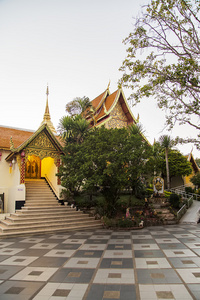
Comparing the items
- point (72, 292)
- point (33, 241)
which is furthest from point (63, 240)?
point (72, 292)

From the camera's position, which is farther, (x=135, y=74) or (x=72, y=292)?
(x=135, y=74)

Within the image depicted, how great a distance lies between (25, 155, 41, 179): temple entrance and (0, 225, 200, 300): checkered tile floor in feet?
26.2

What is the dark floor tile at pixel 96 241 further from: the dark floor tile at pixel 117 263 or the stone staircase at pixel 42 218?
the stone staircase at pixel 42 218

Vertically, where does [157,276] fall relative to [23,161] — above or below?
below

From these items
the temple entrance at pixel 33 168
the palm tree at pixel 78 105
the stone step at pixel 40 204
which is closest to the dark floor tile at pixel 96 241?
the stone step at pixel 40 204

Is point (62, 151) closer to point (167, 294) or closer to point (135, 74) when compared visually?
point (135, 74)

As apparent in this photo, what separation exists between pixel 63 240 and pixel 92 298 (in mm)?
4919

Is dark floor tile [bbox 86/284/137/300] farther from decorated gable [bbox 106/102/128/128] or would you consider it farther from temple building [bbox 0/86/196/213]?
decorated gable [bbox 106/102/128/128]

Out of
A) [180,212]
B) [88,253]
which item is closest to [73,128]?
[180,212]

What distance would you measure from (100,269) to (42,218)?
6.32 m

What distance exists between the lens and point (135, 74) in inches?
279

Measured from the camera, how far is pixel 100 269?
5098mm

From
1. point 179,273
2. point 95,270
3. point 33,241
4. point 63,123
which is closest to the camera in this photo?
point 179,273

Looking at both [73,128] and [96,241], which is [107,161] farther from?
[96,241]
